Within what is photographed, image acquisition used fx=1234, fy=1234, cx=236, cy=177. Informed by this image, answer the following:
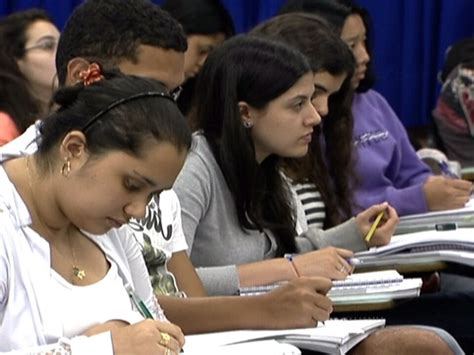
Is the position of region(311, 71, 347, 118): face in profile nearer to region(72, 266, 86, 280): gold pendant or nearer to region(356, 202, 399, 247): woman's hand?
region(356, 202, 399, 247): woman's hand

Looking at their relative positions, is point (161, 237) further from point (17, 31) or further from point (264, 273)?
point (17, 31)

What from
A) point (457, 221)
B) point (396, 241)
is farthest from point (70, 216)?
point (457, 221)

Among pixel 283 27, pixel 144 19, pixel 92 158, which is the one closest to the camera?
pixel 92 158

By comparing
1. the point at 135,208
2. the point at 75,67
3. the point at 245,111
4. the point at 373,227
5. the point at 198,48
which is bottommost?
the point at 373,227

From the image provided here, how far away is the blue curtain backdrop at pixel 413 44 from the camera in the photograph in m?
4.49

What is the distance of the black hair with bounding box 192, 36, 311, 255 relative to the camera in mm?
2732

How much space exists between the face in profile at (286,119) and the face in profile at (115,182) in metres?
0.89

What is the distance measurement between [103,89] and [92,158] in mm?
131

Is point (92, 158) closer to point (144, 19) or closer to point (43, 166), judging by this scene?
point (43, 166)

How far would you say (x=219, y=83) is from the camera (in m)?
2.77

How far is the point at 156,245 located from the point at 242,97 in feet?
1.65

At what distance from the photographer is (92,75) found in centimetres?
199

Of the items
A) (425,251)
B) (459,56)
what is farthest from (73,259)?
(459,56)

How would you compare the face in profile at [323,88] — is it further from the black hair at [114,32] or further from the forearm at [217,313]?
the forearm at [217,313]
